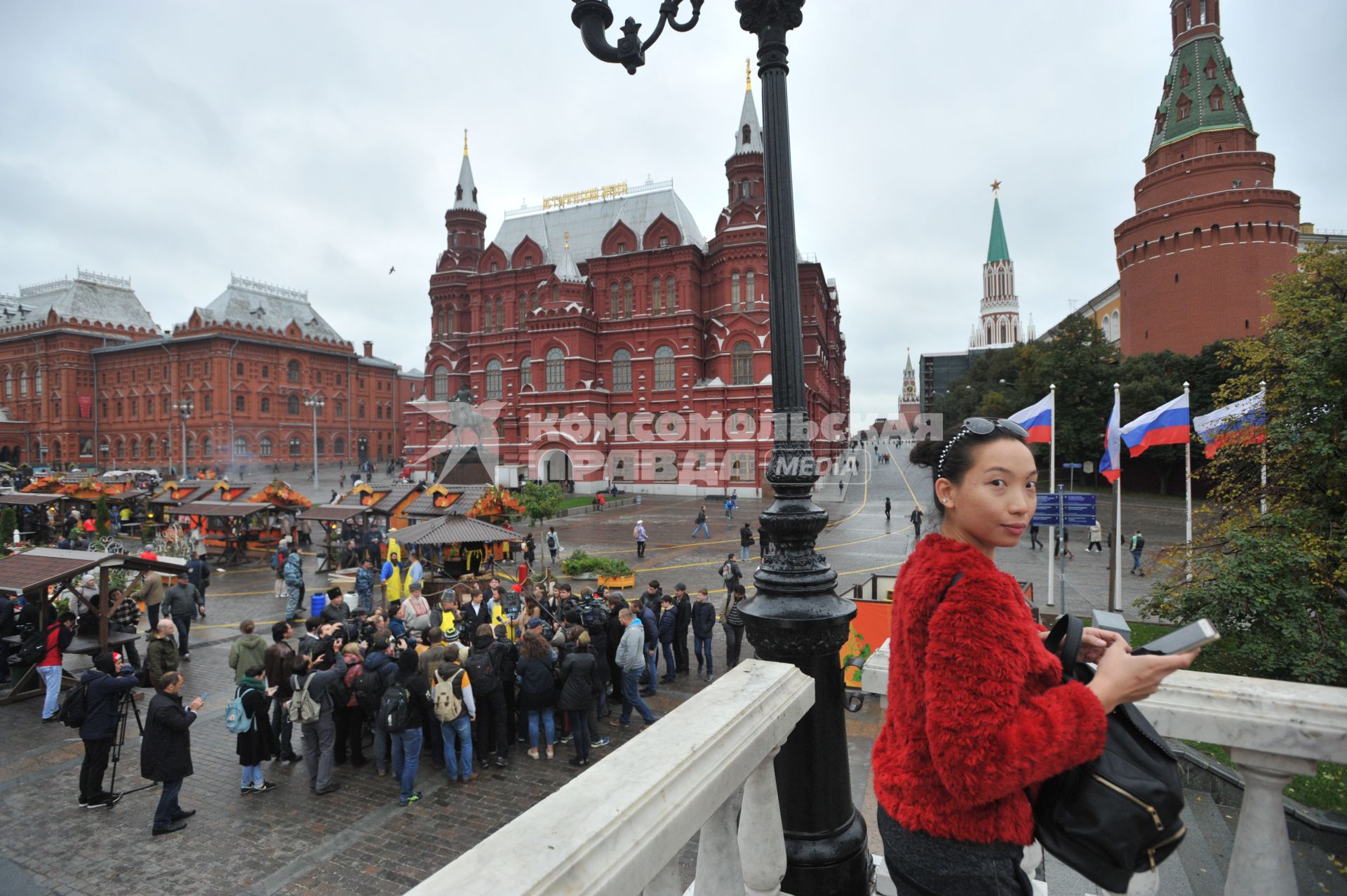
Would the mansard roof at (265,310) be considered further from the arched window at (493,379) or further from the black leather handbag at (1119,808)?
the black leather handbag at (1119,808)

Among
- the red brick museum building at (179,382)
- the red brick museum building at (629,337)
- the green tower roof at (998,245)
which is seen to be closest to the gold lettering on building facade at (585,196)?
the red brick museum building at (629,337)

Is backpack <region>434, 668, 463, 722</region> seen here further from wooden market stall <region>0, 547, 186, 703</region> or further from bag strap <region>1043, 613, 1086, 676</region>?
bag strap <region>1043, 613, 1086, 676</region>

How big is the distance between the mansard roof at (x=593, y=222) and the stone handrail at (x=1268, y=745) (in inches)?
1885

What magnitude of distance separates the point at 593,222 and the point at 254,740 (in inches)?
2041

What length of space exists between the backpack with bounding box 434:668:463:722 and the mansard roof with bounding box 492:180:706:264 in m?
43.8

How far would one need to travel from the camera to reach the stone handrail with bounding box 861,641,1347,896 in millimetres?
2062

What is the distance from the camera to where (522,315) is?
52250 millimetres

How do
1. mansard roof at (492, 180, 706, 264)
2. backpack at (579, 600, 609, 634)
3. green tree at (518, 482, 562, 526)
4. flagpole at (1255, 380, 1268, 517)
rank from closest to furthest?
flagpole at (1255, 380, 1268, 517) → backpack at (579, 600, 609, 634) → green tree at (518, 482, 562, 526) → mansard roof at (492, 180, 706, 264)

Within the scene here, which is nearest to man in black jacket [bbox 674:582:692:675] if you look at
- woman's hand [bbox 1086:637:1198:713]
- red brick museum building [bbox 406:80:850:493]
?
woman's hand [bbox 1086:637:1198:713]

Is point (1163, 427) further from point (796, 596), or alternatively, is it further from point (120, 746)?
point (120, 746)

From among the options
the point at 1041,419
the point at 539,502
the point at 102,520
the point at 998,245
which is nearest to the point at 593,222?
the point at 539,502

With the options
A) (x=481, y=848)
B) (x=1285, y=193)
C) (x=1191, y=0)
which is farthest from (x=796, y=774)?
(x=1191, y=0)

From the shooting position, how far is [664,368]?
46.6 m

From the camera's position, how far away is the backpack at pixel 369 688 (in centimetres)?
760
